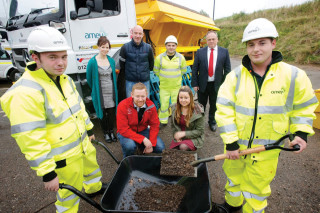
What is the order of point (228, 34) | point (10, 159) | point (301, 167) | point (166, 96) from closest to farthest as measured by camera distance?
point (301, 167) < point (10, 159) < point (166, 96) < point (228, 34)

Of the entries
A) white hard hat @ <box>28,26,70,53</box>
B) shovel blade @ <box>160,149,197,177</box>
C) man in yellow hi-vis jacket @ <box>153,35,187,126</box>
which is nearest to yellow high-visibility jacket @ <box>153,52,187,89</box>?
man in yellow hi-vis jacket @ <box>153,35,187,126</box>

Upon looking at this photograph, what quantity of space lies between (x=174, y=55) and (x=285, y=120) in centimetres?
272

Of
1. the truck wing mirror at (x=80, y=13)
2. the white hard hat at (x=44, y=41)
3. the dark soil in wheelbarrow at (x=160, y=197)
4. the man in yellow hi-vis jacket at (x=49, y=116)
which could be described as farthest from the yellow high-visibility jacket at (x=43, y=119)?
the truck wing mirror at (x=80, y=13)

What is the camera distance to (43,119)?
139cm

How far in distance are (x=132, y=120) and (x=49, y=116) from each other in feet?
4.12

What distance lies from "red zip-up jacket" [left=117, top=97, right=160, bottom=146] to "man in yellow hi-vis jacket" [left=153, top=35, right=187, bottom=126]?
1384 mm

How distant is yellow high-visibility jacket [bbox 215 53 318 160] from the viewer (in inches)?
57.5

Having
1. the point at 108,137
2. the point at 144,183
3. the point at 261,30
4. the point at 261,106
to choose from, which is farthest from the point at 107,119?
the point at 261,30

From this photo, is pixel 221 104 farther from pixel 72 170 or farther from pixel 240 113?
pixel 72 170

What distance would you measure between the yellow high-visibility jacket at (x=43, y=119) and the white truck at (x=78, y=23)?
69.1 inches

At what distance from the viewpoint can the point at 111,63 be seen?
10.5 ft

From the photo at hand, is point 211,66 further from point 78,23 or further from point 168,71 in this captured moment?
point 78,23

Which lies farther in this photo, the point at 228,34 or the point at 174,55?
the point at 228,34

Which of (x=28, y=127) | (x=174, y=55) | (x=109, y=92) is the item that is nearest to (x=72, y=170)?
(x=28, y=127)
